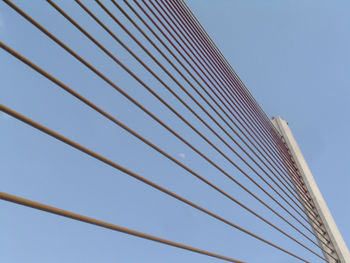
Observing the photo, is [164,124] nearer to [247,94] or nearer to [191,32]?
[191,32]

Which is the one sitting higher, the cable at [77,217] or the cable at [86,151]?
the cable at [86,151]

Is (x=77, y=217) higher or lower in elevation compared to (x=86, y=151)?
lower

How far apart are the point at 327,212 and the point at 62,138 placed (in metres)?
2.38

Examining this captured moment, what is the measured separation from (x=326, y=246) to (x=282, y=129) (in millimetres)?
1237

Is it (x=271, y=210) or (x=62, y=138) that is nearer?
(x=62, y=138)

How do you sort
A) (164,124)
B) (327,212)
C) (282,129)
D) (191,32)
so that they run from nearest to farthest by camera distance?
(164,124) < (191,32) < (327,212) < (282,129)

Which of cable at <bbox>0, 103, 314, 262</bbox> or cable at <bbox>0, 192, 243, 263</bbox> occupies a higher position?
cable at <bbox>0, 103, 314, 262</bbox>

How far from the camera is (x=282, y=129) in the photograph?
2.94 m

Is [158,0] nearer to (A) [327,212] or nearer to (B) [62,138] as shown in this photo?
(B) [62,138]

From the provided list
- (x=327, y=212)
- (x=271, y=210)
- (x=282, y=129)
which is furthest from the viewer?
(x=282, y=129)

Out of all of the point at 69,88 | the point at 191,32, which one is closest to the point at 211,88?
the point at 191,32

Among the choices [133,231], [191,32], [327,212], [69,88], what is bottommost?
[133,231]

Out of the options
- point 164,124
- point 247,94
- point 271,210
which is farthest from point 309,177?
point 164,124

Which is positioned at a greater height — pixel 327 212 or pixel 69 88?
pixel 327 212
